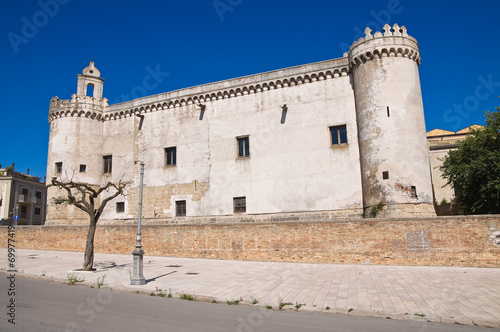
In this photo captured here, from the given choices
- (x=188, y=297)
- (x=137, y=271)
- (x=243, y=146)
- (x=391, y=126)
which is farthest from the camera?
(x=243, y=146)

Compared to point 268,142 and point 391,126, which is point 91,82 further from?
point 391,126

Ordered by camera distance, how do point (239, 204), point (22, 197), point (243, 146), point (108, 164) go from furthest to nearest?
point (22, 197), point (108, 164), point (243, 146), point (239, 204)

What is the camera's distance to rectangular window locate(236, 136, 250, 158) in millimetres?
24469

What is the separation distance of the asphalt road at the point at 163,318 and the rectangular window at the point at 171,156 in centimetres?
1777

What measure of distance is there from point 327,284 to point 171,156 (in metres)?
18.5

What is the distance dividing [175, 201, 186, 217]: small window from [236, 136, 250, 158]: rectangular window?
543 centimetres

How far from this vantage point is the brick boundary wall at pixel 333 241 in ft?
45.8

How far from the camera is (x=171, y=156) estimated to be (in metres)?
26.9

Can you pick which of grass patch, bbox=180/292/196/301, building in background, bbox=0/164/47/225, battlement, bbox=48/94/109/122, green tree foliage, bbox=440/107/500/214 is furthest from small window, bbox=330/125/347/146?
building in background, bbox=0/164/47/225

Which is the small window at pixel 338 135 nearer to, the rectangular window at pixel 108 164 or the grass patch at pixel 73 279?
the grass patch at pixel 73 279

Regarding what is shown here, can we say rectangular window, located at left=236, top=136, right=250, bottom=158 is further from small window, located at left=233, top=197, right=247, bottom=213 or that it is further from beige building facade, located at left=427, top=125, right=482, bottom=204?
beige building facade, located at left=427, top=125, right=482, bottom=204

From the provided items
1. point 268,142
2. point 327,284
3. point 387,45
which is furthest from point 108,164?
→ point 327,284

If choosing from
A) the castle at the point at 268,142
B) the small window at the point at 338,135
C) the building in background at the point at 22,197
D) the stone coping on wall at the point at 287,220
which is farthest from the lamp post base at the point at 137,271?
the building in background at the point at 22,197

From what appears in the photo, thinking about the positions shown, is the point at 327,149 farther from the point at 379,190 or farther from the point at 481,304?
the point at 481,304
